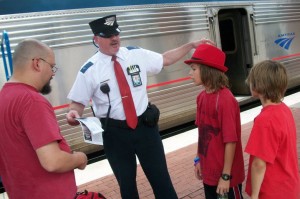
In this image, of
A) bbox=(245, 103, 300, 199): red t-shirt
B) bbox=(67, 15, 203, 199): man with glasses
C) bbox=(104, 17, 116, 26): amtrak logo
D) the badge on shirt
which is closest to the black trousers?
bbox=(67, 15, 203, 199): man with glasses

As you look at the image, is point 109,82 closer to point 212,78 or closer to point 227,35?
point 212,78

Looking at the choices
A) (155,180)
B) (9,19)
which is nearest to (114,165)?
(155,180)

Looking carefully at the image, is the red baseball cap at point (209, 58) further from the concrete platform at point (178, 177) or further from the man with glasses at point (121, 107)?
the concrete platform at point (178, 177)

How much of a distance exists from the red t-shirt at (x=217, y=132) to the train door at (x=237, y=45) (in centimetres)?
460

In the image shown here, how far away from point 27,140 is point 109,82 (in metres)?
0.96

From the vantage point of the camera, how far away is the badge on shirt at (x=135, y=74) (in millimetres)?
2496

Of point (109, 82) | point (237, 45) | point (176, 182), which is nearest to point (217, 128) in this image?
point (109, 82)

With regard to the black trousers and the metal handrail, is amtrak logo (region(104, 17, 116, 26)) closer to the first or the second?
the black trousers

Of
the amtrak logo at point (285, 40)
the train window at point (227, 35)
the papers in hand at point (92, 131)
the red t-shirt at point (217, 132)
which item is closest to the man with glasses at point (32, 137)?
the papers in hand at point (92, 131)

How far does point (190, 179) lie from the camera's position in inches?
141

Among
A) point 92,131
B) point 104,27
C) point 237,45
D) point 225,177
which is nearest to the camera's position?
point 92,131

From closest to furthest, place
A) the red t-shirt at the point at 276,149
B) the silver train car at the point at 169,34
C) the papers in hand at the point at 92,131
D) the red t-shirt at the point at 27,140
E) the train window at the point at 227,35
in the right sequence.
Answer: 1. the red t-shirt at the point at 27,140
2. the red t-shirt at the point at 276,149
3. the papers in hand at the point at 92,131
4. the silver train car at the point at 169,34
5. the train window at the point at 227,35

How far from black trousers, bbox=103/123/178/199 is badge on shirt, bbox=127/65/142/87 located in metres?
0.30

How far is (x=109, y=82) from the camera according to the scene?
245cm
